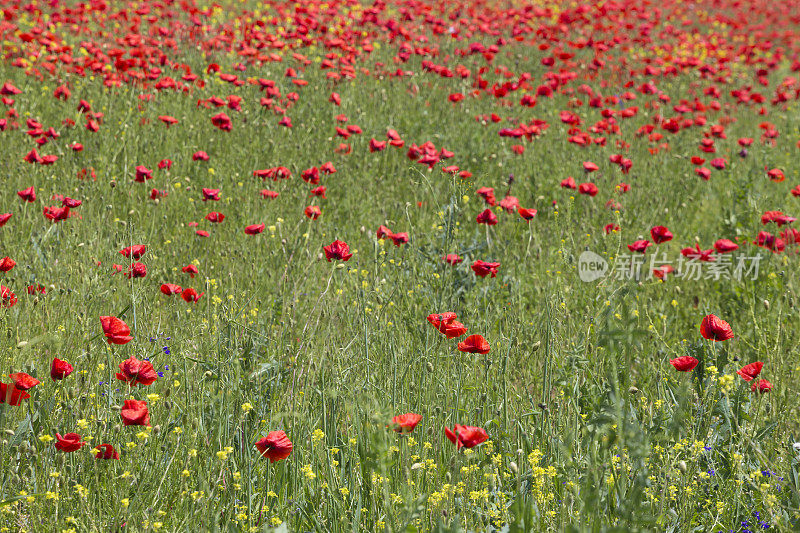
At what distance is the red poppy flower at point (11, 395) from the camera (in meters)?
1.69

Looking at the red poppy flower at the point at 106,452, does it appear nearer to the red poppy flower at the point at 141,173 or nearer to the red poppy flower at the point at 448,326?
the red poppy flower at the point at 448,326

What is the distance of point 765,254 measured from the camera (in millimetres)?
3889

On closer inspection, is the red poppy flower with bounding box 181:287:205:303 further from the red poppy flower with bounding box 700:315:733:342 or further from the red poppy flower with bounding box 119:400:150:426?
the red poppy flower with bounding box 700:315:733:342

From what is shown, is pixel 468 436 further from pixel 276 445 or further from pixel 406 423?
pixel 276 445

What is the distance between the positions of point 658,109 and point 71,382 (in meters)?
5.97

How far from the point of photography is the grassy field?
6.13ft

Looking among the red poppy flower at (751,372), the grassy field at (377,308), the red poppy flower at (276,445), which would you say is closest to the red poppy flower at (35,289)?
the grassy field at (377,308)

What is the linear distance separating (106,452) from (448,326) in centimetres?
97

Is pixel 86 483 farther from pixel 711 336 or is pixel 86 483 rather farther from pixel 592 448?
pixel 711 336

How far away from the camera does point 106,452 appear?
1.76m

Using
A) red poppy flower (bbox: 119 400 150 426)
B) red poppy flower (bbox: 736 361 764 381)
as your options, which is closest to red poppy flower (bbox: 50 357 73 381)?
red poppy flower (bbox: 119 400 150 426)

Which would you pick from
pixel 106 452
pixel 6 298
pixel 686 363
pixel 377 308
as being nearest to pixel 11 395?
pixel 106 452

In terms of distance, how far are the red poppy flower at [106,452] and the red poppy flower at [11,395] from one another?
0.77 feet

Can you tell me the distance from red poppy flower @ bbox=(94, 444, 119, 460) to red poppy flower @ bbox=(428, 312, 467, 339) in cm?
92
